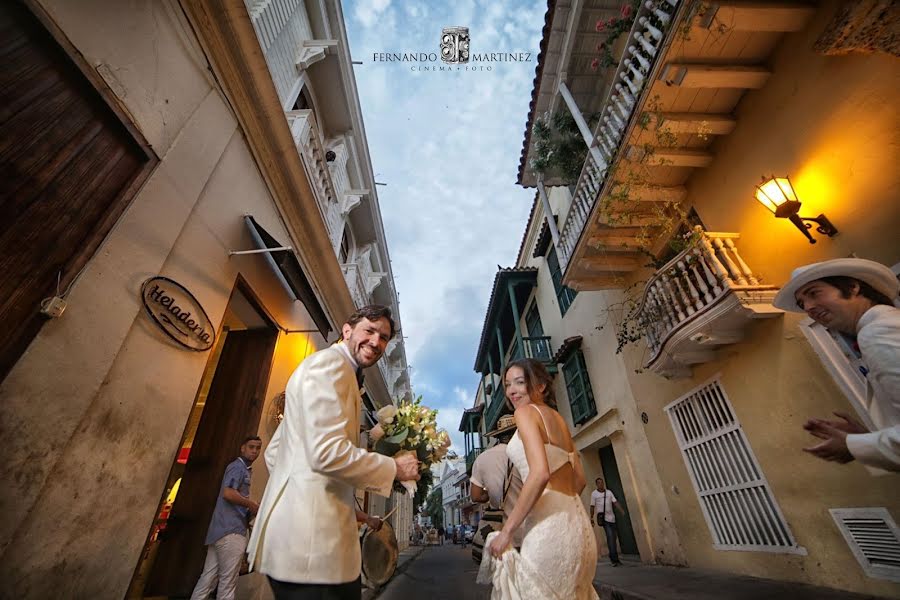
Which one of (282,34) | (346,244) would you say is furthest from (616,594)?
(282,34)

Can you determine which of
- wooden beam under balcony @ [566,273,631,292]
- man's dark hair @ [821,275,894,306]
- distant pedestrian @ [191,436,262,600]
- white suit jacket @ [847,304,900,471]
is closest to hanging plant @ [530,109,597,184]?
wooden beam under balcony @ [566,273,631,292]

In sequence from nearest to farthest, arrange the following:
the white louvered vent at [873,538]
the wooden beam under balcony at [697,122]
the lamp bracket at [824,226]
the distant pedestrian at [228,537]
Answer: the distant pedestrian at [228,537] → the white louvered vent at [873,538] → the lamp bracket at [824,226] → the wooden beam under balcony at [697,122]

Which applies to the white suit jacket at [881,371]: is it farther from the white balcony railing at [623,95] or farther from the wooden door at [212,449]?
the wooden door at [212,449]

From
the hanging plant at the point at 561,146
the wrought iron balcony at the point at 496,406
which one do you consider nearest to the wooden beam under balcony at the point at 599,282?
the hanging plant at the point at 561,146

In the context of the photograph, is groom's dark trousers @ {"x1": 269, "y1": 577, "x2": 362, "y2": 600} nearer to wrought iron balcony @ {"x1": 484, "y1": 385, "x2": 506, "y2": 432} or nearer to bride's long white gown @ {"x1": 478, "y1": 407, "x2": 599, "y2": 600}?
bride's long white gown @ {"x1": 478, "y1": 407, "x2": 599, "y2": 600}

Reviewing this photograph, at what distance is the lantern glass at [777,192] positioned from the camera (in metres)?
3.79

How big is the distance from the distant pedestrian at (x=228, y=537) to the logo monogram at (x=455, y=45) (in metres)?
8.10

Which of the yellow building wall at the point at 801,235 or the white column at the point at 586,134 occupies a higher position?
the white column at the point at 586,134

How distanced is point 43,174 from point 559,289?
11.1 m

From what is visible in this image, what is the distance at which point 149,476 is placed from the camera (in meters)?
2.56

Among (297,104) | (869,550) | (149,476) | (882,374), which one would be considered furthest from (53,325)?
(869,550)

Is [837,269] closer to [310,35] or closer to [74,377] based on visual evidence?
[74,377]

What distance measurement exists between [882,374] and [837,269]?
65 centimetres

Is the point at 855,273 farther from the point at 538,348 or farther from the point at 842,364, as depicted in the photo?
the point at 538,348
